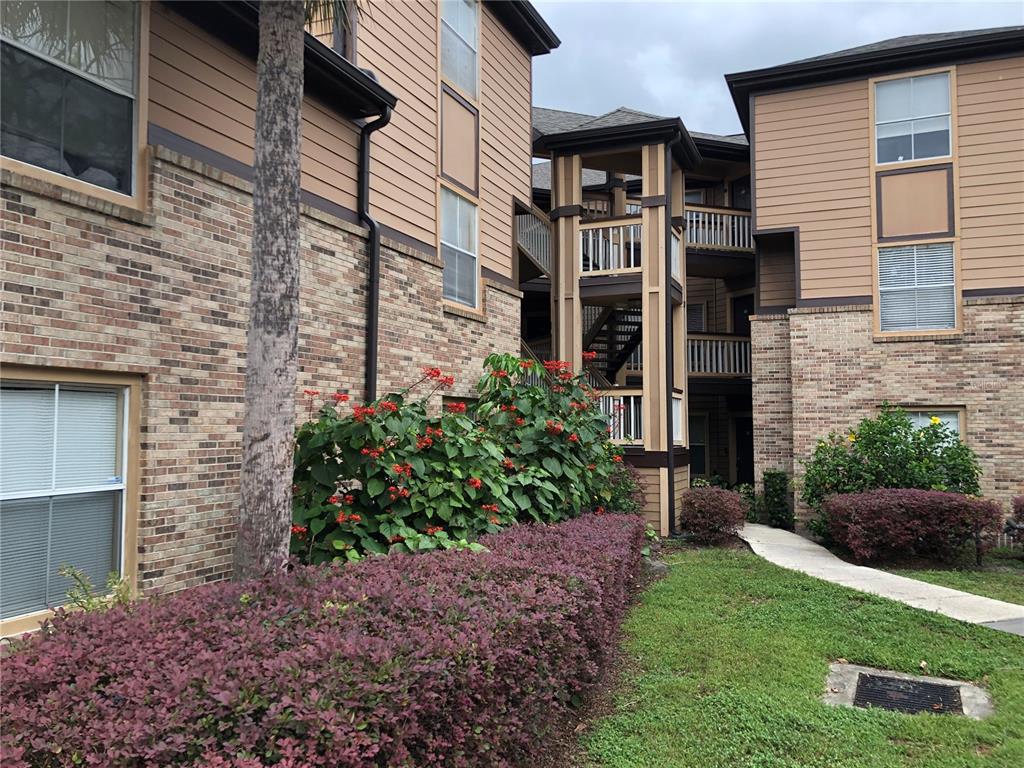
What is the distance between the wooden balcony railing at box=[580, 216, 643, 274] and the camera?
542 inches

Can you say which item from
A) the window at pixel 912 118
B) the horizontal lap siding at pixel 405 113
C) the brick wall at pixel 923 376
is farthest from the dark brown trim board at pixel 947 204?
the horizontal lap siding at pixel 405 113

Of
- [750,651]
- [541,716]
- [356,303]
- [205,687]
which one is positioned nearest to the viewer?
[205,687]

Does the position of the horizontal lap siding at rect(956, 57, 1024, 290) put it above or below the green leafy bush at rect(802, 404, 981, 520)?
above

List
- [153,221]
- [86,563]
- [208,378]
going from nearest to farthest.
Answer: [86,563] < [153,221] < [208,378]

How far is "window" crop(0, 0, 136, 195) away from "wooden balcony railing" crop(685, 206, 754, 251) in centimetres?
1369

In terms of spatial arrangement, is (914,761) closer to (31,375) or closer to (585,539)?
(585,539)

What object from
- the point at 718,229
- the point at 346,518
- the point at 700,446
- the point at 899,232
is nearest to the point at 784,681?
the point at 346,518

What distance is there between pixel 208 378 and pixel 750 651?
16.4ft

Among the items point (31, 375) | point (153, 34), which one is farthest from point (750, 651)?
point (153, 34)

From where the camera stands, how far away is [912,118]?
13438 mm

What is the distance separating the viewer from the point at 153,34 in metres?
5.41

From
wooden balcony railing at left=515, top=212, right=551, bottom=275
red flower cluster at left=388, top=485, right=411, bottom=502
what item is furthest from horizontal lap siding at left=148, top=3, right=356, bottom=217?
wooden balcony railing at left=515, top=212, right=551, bottom=275

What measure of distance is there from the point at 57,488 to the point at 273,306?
1.84 m

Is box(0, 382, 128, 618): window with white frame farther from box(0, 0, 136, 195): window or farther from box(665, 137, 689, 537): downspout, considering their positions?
box(665, 137, 689, 537): downspout
